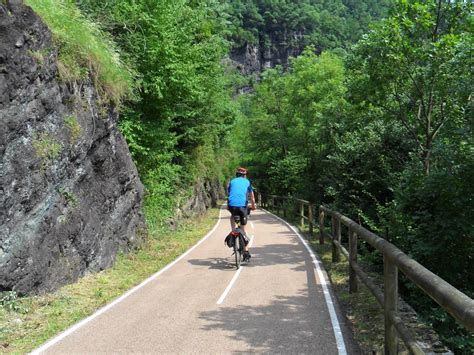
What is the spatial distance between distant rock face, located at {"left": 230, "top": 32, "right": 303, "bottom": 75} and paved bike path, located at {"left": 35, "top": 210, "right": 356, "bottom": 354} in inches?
5299

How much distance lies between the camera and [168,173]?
1723cm

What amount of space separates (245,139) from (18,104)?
119 ft

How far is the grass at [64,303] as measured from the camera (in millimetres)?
5895

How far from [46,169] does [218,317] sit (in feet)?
13.1

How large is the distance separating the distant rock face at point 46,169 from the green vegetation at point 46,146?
0.06 feet

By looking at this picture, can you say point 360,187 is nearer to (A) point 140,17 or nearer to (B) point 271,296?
(B) point 271,296

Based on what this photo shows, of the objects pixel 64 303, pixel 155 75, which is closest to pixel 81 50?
pixel 64 303

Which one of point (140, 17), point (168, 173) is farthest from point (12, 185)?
point (168, 173)

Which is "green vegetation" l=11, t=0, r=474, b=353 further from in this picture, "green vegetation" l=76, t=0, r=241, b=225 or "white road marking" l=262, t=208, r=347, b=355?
"white road marking" l=262, t=208, r=347, b=355

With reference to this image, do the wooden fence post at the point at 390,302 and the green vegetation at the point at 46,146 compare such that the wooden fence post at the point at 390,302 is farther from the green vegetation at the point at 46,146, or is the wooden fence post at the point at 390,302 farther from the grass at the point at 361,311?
the green vegetation at the point at 46,146

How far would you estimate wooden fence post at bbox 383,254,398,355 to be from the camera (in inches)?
172

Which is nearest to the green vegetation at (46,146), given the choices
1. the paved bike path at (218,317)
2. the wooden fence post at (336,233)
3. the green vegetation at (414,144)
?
the paved bike path at (218,317)

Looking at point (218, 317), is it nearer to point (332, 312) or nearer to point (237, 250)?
point (332, 312)

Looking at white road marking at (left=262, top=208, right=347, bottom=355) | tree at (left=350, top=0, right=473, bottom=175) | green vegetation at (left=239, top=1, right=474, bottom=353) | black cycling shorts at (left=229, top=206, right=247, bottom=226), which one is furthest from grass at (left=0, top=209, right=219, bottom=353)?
tree at (left=350, top=0, right=473, bottom=175)
